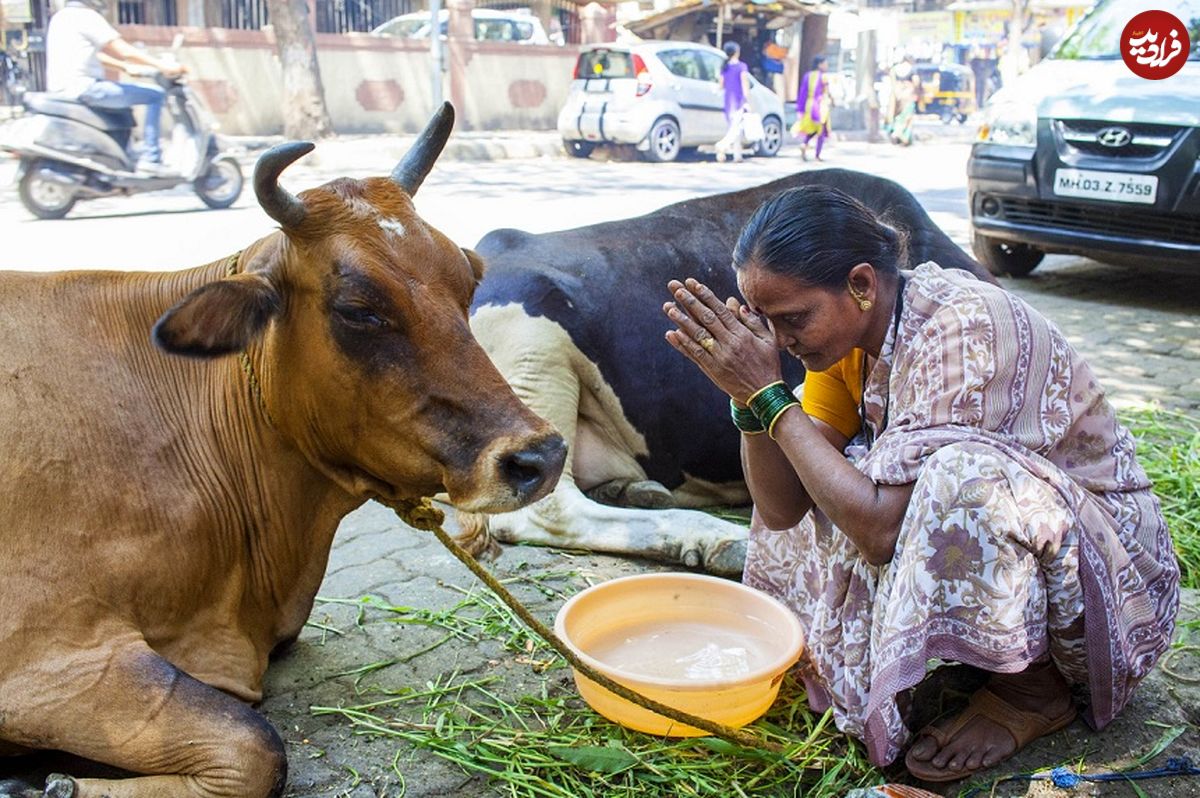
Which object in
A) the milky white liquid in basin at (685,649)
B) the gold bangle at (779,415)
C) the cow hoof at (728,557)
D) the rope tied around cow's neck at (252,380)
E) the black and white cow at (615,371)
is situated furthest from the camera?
the black and white cow at (615,371)

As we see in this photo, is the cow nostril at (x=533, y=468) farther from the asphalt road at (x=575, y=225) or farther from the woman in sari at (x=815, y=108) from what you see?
the woman in sari at (x=815, y=108)

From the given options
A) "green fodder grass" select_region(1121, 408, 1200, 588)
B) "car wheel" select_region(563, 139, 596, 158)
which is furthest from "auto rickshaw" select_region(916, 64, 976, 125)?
"green fodder grass" select_region(1121, 408, 1200, 588)

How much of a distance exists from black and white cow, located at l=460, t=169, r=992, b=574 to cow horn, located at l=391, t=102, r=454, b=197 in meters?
1.36

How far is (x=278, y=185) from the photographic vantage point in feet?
8.75

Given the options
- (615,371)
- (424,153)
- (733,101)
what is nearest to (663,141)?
(733,101)

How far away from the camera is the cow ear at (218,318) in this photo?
2566 mm

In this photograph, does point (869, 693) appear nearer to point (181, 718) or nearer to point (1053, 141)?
point (181, 718)

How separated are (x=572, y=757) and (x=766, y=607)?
2.42ft

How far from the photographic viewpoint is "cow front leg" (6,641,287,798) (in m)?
2.54

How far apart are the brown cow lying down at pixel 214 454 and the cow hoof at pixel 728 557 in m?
1.46

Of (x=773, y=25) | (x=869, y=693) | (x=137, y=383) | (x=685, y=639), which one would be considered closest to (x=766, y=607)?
(x=685, y=639)

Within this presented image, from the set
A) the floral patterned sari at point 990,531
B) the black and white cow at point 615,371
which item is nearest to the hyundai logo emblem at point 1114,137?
the black and white cow at point 615,371

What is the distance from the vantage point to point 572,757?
2.94m

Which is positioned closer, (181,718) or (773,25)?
(181,718)
